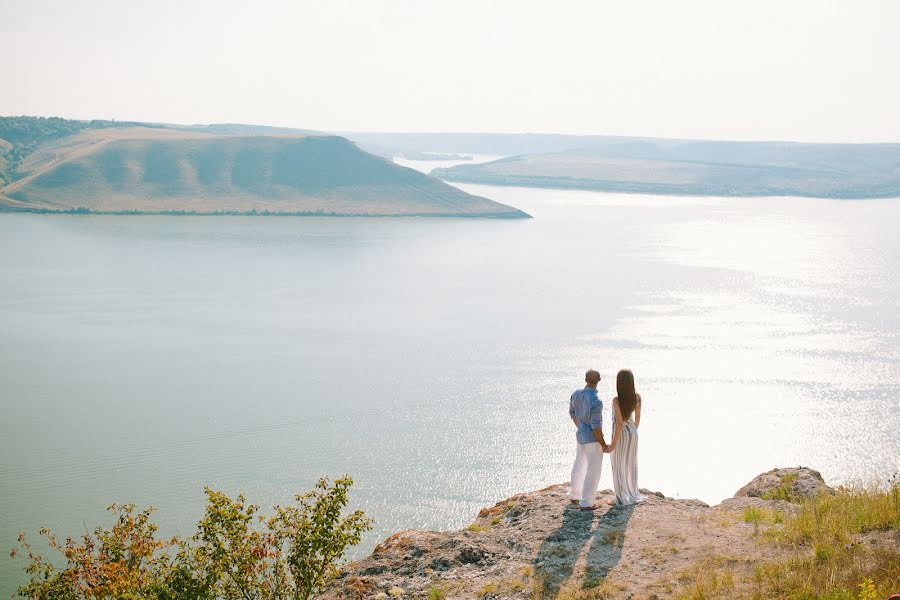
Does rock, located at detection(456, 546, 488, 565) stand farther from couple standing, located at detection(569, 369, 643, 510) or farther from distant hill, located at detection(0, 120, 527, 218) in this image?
distant hill, located at detection(0, 120, 527, 218)

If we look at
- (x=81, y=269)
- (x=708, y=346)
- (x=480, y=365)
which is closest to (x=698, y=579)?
(x=480, y=365)

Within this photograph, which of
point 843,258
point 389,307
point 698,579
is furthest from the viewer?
point 843,258

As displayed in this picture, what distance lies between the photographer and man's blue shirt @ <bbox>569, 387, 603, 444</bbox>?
7801mm

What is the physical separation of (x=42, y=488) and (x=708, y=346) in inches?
910

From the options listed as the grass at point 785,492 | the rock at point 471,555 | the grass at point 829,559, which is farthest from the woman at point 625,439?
the grass at point 785,492

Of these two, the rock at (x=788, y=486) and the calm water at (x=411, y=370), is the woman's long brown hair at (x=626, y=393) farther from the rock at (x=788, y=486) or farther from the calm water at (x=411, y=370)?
the calm water at (x=411, y=370)

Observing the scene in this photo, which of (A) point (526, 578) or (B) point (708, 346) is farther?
(B) point (708, 346)

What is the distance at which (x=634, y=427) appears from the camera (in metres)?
7.91

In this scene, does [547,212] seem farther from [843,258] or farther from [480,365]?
[480,365]

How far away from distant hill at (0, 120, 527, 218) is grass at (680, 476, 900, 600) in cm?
8205

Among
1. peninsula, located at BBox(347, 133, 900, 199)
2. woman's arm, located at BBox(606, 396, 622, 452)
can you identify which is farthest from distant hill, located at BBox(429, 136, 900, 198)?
woman's arm, located at BBox(606, 396, 622, 452)

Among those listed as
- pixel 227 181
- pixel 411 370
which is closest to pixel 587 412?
pixel 411 370

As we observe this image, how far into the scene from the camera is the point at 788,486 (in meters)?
9.68

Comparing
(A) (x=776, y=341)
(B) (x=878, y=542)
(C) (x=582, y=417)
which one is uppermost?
(C) (x=582, y=417)
